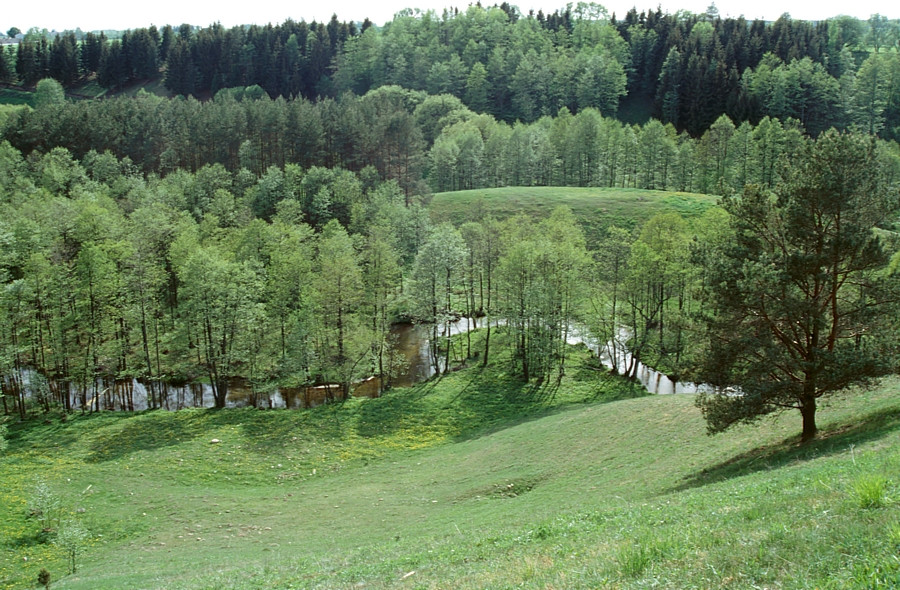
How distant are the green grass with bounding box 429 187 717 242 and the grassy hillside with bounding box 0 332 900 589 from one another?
4991cm

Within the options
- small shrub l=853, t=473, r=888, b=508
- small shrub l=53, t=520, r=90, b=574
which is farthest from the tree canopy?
small shrub l=53, t=520, r=90, b=574

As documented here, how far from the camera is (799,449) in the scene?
2302 cm

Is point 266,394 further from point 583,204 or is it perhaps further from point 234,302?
point 583,204

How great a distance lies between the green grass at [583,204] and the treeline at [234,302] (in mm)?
24412

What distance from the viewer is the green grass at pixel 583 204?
9925 cm

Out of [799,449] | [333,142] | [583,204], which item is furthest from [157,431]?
[583,204]

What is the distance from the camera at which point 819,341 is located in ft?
83.6

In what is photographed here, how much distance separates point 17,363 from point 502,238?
2089 inches

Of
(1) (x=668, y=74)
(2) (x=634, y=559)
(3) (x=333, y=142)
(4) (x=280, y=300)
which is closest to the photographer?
(2) (x=634, y=559)

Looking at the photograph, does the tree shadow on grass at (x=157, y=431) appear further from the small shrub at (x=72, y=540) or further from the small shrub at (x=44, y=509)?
the small shrub at (x=72, y=540)

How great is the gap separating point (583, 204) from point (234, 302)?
71599 millimetres

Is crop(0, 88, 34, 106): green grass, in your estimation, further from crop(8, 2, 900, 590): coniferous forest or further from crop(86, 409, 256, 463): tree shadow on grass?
crop(86, 409, 256, 463): tree shadow on grass

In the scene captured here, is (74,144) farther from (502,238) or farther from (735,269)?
(735,269)

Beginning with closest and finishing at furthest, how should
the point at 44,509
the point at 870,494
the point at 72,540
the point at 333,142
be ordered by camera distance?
the point at 870,494, the point at 72,540, the point at 44,509, the point at 333,142
